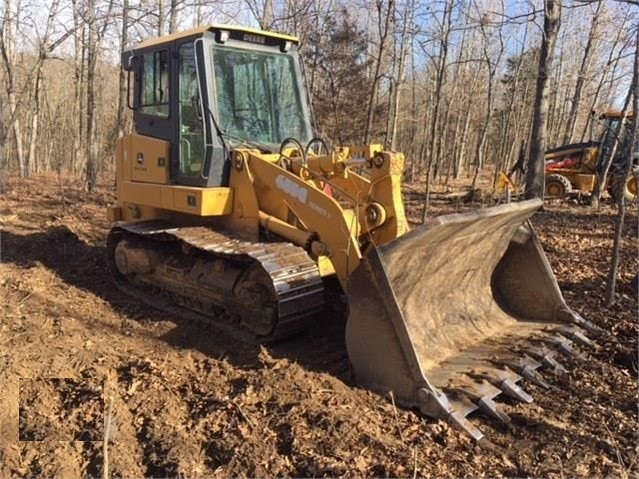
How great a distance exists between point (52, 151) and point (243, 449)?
3551cm

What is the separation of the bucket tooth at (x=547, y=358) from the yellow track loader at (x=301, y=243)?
1cm

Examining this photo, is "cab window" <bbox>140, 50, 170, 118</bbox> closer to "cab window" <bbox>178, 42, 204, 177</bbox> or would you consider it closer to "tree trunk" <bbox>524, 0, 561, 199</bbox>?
"cab window" <bbox>178, 42, 204, 177</bbox>

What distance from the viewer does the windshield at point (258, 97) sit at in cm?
638

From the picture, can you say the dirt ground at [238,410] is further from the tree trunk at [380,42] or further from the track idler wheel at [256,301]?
the tree trunk at [380,42]

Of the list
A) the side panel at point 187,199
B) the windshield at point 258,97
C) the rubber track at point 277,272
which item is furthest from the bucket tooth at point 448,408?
the windshield at point 258,97

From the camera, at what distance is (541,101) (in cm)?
1205

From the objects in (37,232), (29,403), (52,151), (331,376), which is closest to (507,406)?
(331,376)

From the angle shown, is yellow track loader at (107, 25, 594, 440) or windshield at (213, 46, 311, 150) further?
windshield at (213, 46, 311, 150)

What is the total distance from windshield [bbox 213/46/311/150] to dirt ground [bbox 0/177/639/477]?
7.28ft

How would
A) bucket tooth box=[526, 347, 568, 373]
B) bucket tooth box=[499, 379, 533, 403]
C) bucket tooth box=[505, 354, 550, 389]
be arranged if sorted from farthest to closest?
1. bucket tooth box=[526, 347, 568, 373]
2. bucket tooth box=[505, 354, 550, 389]
3. bucket tooth box=[499, 379, 533, 403]

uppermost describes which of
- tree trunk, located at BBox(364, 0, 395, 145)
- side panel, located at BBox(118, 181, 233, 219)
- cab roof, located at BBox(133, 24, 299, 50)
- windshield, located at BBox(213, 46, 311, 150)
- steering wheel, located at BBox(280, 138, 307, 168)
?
tree trunk, located at BBox(364, 0, 395, 145)

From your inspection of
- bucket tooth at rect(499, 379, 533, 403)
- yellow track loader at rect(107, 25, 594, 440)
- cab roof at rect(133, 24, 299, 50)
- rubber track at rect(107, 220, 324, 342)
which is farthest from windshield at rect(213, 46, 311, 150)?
bucket tooth at rect(499, 379, 533, 403)

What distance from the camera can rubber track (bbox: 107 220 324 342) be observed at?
5324mm

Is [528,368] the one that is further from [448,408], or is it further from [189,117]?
[189,117]
